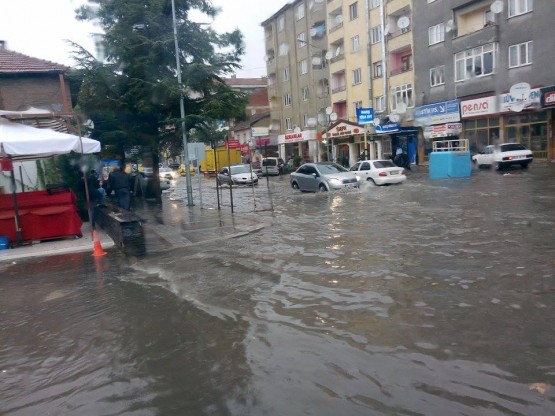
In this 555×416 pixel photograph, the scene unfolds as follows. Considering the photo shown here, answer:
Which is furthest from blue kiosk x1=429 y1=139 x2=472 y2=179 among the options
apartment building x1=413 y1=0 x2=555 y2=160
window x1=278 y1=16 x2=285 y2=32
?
window x1=278 y1=16 x2=285 y2=32

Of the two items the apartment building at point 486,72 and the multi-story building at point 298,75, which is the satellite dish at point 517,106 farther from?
the multi-story building at point 298,75

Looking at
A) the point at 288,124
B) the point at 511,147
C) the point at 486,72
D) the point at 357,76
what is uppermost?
the point at 357,76

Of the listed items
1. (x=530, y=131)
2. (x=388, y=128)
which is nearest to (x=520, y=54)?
(x=530, y=131)

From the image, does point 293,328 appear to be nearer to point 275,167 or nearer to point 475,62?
point 475,62

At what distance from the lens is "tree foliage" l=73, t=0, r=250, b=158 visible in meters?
18.5

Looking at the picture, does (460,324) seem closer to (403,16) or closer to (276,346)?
(276,346)

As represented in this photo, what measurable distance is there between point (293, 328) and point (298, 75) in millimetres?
53658

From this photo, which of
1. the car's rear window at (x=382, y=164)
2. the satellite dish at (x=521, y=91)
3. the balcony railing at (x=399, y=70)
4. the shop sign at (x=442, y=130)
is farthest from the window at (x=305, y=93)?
the car's rear window at (x=382, y=164)

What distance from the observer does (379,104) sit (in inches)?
1727

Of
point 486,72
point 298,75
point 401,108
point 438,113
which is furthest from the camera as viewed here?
point 298,75

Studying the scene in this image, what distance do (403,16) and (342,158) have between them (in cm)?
1207

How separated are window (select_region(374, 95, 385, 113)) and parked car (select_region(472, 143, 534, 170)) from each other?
47.1 feet

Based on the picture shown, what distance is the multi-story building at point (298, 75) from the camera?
52.5 m

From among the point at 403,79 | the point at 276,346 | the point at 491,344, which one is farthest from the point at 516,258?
the point at 403,79
